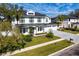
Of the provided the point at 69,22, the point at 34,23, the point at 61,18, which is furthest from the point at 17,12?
the point at 69,22

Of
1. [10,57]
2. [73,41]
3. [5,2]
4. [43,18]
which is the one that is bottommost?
[10,57]

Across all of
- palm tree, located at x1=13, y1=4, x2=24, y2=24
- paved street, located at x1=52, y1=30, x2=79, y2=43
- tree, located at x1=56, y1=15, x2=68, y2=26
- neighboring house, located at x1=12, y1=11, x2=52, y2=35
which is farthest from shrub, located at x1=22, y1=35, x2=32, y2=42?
tree, located at x1=56, y1=15, x2=68, y2=26

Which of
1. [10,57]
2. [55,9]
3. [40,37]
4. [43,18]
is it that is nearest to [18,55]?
[10,57]

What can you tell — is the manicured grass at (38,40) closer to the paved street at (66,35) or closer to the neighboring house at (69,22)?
the paved street at (66,35)

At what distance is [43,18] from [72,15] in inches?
20.0

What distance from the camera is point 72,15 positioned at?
12.8 ft

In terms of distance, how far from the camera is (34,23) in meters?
3.95

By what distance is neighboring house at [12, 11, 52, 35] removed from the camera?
12.7 ft

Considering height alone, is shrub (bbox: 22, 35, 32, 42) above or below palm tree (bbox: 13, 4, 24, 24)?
below

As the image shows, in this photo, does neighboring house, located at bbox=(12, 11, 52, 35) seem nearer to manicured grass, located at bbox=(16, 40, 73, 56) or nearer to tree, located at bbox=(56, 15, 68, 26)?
tree, located at bbox=(56, 15, 68, 26)

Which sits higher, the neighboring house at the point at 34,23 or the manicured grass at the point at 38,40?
the neighboring house at the point at 34,23

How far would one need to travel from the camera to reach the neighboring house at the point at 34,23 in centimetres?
387

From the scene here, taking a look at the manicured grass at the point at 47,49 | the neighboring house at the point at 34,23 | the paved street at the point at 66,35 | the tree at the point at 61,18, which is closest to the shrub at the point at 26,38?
the neighboring house at the point at 34,23

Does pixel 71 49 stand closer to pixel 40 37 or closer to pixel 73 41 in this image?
pixel 73 41
